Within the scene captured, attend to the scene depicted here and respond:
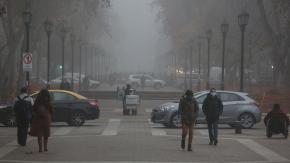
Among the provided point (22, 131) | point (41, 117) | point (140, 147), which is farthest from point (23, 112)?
point (140, 147)

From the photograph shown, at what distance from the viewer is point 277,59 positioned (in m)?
51.0

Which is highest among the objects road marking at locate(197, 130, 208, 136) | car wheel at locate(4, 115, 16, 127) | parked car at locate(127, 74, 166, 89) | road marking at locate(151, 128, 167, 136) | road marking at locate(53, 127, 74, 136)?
parked car at locate(127, 74, 166, 89)

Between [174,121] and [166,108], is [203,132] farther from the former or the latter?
[166,108]

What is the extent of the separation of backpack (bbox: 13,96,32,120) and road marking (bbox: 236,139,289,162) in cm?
629

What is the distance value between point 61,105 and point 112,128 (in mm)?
2403

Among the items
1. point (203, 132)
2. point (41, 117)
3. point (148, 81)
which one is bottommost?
point (203, 132)

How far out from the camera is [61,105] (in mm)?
31562

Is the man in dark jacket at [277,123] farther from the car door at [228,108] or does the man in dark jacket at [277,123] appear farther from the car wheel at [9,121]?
the car wheel at [9,121]

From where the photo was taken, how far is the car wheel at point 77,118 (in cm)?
3180

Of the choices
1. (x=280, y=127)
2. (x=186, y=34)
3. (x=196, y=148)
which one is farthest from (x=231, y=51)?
(x=196, y=148)

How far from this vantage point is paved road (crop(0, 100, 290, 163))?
18.7 m

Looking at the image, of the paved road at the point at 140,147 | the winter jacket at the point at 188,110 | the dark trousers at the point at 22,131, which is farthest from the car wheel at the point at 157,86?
the winter jacket at the point at 188,110

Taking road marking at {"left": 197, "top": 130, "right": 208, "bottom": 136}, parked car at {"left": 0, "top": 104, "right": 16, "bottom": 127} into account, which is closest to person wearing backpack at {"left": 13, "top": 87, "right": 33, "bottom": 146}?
road marking at {"left": 197, "top": 130, "right": 208, "bottom": 136}

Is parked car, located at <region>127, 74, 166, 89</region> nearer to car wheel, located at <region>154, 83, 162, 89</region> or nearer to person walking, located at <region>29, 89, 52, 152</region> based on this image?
car wheel, located at <region>154, 83, 162, 89</region>
